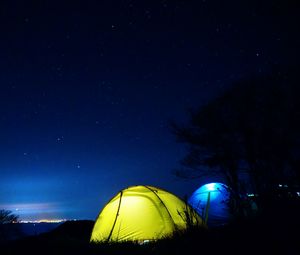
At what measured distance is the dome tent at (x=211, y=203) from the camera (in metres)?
12.9

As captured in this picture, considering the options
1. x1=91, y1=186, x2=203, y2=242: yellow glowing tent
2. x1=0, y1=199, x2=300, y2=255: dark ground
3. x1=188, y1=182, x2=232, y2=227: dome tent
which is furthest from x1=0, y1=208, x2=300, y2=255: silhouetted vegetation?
x1=188, y1=182, x2=232, y2=227: dome tent

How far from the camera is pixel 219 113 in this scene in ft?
54.1

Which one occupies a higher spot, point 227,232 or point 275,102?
point 275,102

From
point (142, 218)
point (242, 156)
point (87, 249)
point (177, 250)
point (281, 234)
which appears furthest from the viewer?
point (242, 156)

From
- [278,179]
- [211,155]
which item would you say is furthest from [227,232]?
[211,155]

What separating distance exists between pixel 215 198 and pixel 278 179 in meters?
9.05

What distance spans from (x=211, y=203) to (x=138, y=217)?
540 cm

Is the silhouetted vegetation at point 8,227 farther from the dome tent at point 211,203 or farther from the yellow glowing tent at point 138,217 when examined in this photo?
the dome tent at point 211,203

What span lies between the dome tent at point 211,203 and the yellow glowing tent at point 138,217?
10.7 feet

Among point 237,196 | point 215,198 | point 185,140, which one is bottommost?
point 237,196

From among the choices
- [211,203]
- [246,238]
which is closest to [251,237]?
[246,238]

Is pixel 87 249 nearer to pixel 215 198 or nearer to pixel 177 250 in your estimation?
pixel 177 250

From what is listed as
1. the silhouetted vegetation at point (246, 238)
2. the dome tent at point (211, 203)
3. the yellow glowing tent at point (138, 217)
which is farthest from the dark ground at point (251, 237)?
the dome tent at point (211, 203)

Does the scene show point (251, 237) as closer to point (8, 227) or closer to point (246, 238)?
point (246, 238)
